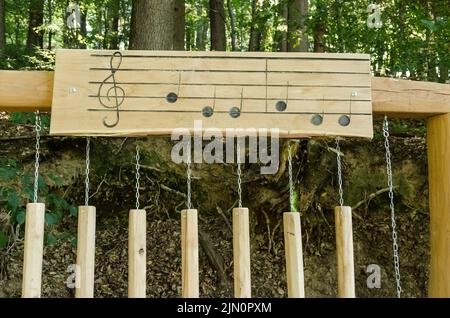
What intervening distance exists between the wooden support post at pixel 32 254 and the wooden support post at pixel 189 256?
21.1 inches

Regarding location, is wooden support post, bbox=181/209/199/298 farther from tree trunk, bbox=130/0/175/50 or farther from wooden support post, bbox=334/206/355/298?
tree trunk, bbox=130/0/175/50

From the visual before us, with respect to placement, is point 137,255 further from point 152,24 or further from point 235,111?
point 152,24

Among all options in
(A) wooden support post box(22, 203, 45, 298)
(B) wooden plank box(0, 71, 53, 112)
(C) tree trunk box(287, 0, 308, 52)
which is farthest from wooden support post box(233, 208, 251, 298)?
(C) tree trunk box(287, 0, 308, 52)

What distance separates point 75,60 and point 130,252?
78 cm

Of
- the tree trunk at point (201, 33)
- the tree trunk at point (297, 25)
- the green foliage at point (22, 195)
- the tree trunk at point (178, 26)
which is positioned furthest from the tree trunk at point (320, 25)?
the tree trunk at point (201, 33)

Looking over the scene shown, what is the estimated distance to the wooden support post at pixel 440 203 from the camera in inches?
87.1

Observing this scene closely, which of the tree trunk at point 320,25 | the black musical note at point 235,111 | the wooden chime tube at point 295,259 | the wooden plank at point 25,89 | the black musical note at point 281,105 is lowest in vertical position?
the wooden chime tube at point 295,259

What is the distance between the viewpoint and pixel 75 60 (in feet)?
6.53

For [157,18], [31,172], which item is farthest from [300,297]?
[157,18]

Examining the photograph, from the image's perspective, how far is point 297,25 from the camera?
5.73 m

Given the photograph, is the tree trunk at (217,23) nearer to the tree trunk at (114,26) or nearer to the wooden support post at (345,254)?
the tree trunk at (114,26)

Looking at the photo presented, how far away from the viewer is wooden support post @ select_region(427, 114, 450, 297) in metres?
2.21

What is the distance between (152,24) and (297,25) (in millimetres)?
1698
